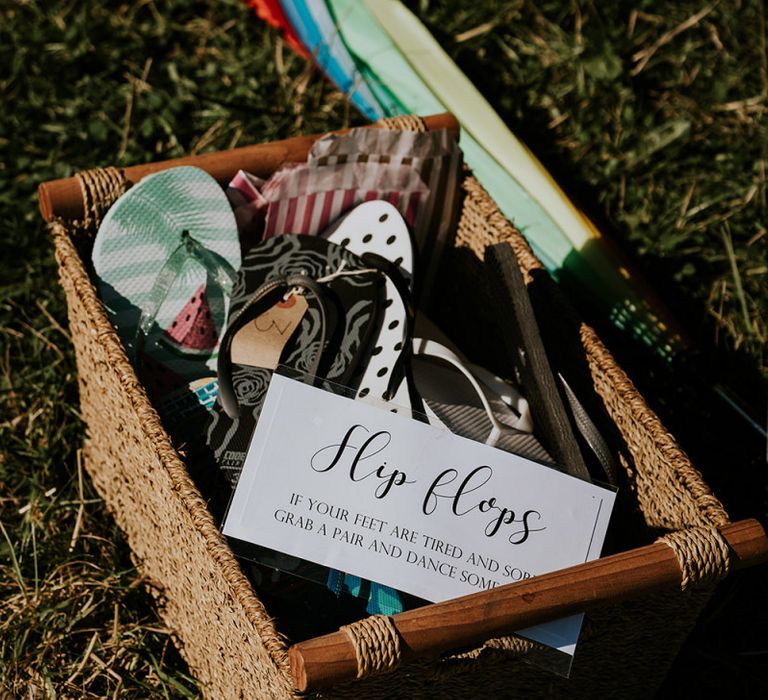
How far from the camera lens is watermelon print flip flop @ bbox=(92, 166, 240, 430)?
1411mm

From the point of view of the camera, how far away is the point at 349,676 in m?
0.93

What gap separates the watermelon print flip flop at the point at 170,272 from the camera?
1411 millimetres

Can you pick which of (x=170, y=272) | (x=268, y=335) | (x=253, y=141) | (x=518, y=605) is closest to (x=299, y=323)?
(x=268, y=335)

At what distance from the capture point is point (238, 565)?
1.03 metres

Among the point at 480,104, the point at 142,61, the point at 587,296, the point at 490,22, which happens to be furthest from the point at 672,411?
the point at 142,61

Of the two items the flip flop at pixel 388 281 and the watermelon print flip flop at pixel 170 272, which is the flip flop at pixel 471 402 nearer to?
the flip flop at pixel 388 281

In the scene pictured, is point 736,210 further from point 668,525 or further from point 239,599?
point 239,599

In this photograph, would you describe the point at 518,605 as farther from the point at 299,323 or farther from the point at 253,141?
the point at 253,141

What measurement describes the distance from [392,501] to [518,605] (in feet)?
0.60

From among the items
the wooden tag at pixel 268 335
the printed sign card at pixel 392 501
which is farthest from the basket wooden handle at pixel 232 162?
the printed sign card at pixel 392 501

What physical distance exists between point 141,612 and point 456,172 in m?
0.80

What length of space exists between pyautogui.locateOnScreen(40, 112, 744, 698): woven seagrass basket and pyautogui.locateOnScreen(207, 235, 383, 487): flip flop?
11 cm

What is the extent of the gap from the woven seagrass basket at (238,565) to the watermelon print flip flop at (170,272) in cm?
5

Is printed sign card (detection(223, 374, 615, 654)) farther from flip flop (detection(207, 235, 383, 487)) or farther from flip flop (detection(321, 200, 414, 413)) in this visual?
flip flop (detection(207, 235, 383, 487))
